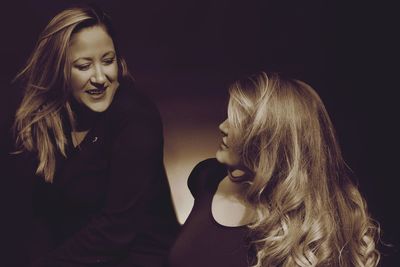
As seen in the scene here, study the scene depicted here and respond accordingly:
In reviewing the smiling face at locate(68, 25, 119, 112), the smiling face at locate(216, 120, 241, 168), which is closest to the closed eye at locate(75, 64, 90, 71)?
the smiling face at locate(68, 25, 119, 112)

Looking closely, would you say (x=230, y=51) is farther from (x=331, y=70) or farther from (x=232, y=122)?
(x=232, y=122)

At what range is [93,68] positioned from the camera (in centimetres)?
120

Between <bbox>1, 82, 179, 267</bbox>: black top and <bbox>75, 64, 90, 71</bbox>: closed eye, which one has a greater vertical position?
<bbox>75, 64, 90, 71</bbox>: closed eye

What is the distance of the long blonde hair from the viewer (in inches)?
46.1

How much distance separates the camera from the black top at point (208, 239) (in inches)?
41.4

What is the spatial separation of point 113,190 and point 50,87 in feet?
1.01

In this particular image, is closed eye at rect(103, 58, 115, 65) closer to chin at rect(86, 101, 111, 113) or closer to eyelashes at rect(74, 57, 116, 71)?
eyelashes at rect(74, 57, 116, 71)

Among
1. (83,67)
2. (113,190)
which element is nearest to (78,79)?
(83,67)

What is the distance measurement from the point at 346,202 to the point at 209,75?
2.34 ft

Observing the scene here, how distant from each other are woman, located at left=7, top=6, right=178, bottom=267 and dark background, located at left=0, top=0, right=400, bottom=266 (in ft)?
0.53

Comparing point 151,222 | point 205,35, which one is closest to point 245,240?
point 151,222

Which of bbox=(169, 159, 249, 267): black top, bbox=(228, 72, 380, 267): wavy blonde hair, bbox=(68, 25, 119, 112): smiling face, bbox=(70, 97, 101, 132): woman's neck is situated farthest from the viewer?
bbox=(70, 97, 101, 132): woman's neck

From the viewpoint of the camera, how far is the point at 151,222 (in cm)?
135

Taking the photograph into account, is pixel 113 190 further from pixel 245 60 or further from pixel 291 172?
pixel 245 60
